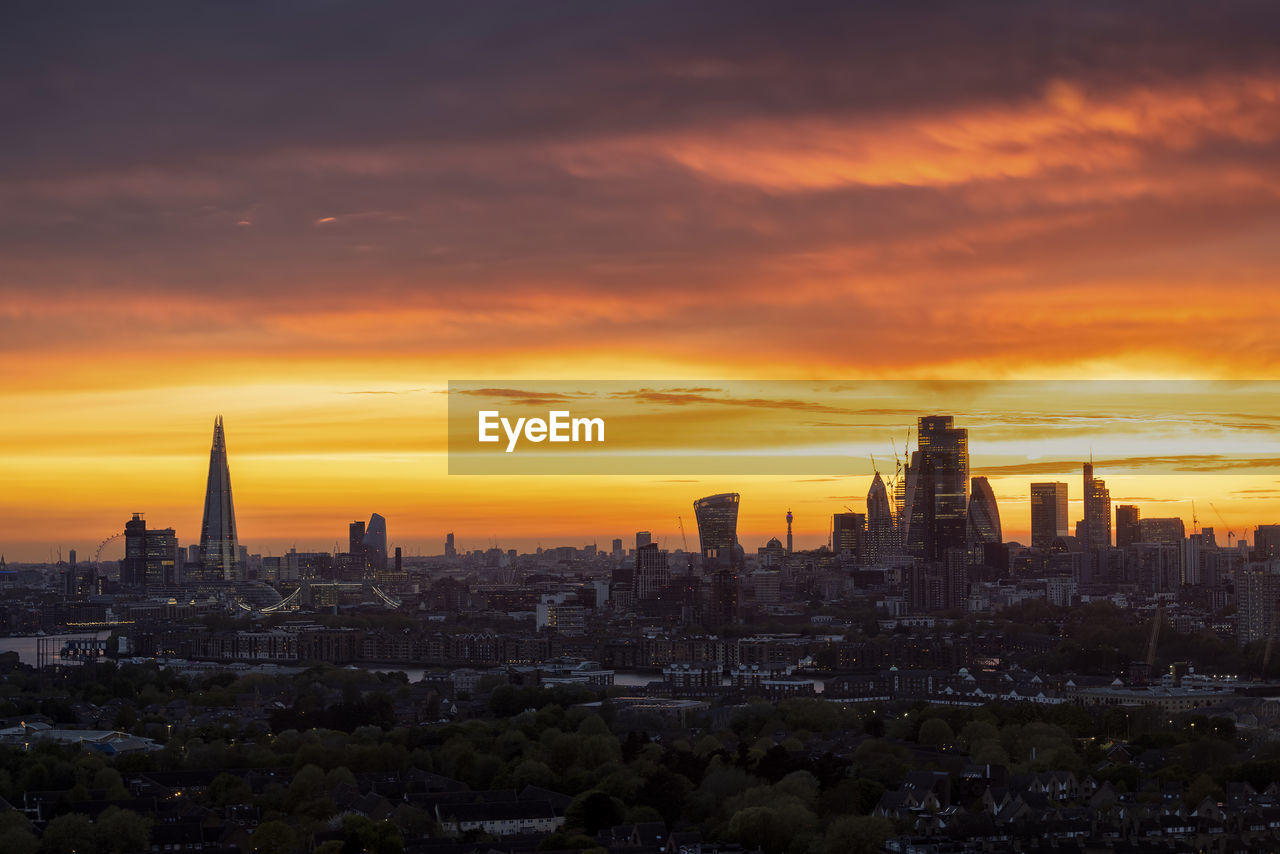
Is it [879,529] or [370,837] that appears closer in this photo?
[370,837]

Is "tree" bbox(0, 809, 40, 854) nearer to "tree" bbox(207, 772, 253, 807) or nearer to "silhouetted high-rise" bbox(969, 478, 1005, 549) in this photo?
"tree" bbox(207, 772, 253, 807)

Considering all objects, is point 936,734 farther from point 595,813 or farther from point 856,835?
point 856,835

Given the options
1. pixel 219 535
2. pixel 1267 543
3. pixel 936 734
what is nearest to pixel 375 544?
pixel 219 535

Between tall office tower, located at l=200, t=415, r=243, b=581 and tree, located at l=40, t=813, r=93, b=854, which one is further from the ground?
tall office tower, located at l=200, t=415, r=243, b=581

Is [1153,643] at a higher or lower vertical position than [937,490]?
lower

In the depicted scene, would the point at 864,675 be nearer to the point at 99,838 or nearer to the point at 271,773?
the point at 271,773

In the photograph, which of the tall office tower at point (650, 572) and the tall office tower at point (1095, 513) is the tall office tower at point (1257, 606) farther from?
the tall office tower at point (1095, 513)

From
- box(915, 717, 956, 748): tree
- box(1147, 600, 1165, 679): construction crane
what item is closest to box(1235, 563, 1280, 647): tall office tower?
box(1147, 600, 1165, 679): construction crane
